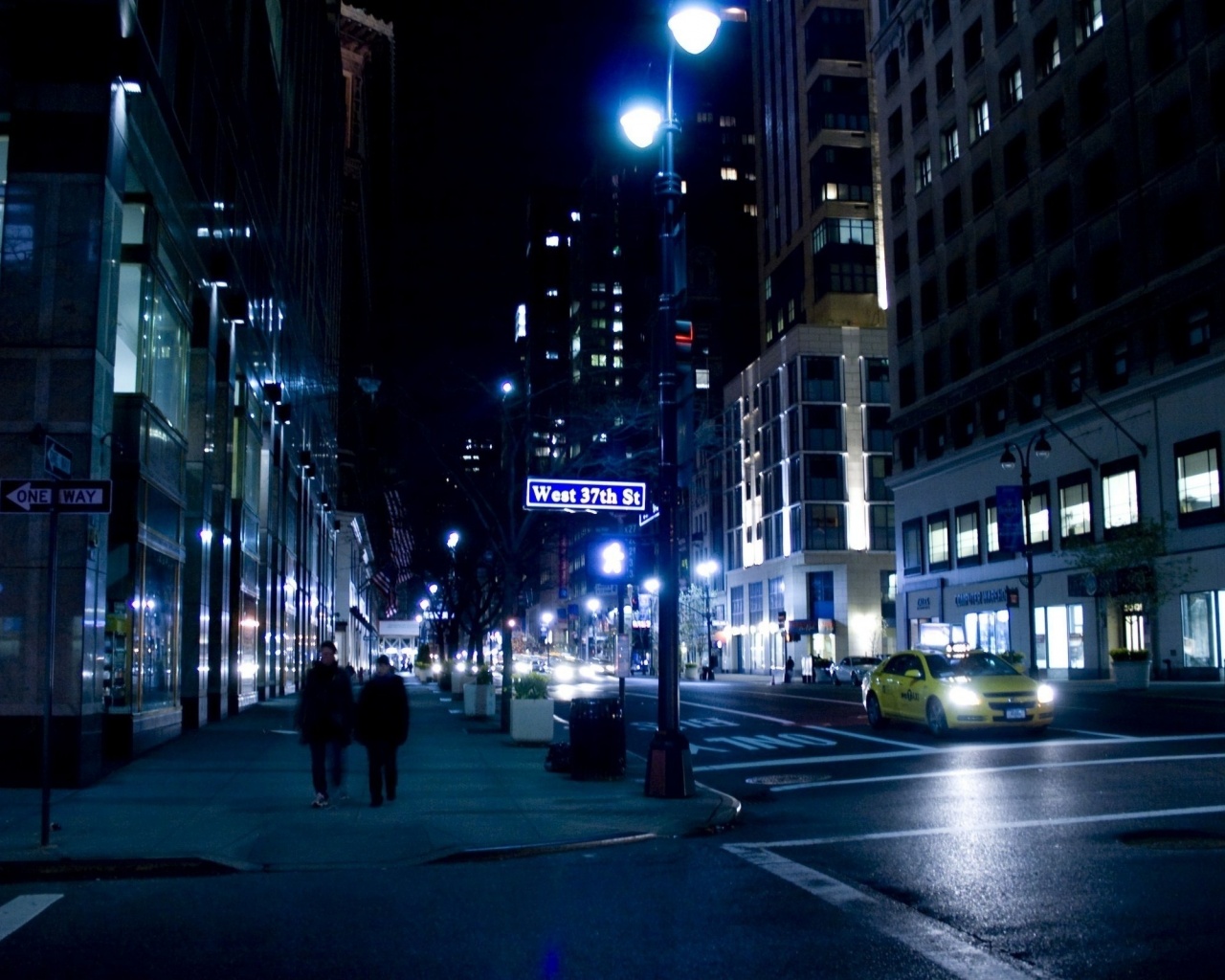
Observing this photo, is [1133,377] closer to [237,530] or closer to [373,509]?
[237,530]

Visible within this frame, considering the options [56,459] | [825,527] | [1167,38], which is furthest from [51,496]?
[825,527]

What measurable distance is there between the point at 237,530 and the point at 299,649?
21.5m

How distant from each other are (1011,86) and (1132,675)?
29040 mm

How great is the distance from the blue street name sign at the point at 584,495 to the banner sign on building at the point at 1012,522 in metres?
33.0

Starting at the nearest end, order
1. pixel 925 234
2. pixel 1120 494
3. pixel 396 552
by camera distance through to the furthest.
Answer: pixel 1120 494 < pixel 925 234 < pixel 396 552

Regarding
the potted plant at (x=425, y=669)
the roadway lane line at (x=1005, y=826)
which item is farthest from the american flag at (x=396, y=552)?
the roadway lane line at (x=1005, y=826)

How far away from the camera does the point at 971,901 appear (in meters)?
8.36

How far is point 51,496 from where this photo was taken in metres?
10.9

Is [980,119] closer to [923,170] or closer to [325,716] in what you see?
[923,170]

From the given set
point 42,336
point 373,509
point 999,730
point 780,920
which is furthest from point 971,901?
point 373,509

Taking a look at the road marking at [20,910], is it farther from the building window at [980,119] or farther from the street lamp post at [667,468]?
the building window at [980,119]

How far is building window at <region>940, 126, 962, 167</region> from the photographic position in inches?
2355

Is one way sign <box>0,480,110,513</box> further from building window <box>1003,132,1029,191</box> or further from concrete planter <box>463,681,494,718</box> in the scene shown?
building window <box>1003,132,1029,191</box>

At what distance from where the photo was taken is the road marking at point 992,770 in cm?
1627
